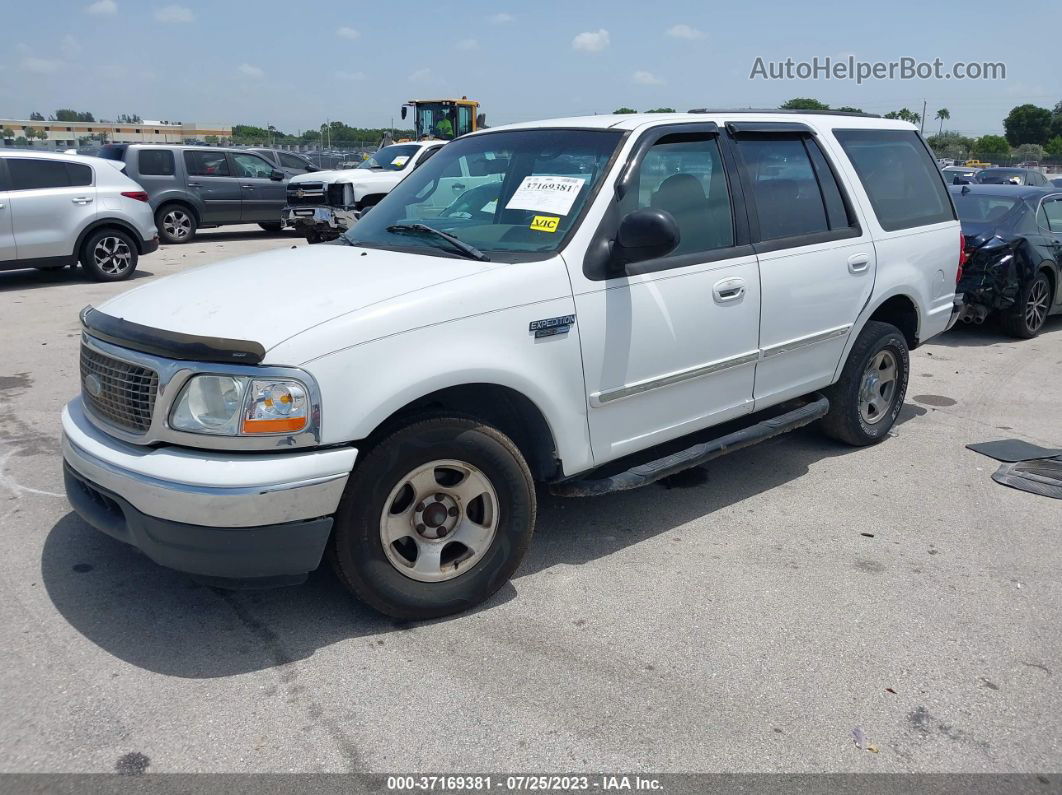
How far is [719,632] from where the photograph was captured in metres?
3.50

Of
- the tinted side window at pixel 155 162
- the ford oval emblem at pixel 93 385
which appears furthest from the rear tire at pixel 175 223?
the ford oval emblem at pixel 93 385

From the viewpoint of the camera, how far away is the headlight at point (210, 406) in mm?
3002

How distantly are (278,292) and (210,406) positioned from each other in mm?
641

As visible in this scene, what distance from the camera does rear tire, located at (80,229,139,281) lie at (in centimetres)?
1157

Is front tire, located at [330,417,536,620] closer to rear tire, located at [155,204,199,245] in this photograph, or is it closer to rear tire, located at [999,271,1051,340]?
rear tire, located at [999,271,1051,340]

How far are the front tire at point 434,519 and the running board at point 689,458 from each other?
35 cm

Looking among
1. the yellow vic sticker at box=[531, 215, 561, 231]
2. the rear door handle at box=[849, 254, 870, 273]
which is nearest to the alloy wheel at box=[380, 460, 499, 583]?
the yellow vic sticker at box=[531, 215, 561, 231]

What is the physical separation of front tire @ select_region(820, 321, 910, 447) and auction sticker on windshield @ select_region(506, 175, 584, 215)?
7.52 ft

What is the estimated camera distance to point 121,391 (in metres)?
3.27

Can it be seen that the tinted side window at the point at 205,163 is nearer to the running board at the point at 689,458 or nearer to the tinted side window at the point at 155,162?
the tinted side window at the point at 155,162

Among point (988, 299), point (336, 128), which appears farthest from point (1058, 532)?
point (336, 128)

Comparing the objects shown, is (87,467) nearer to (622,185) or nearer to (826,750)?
(622,185)

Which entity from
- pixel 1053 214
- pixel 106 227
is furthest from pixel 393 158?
pixel 1053 214

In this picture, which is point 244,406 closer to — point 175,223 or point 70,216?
point 70,216
